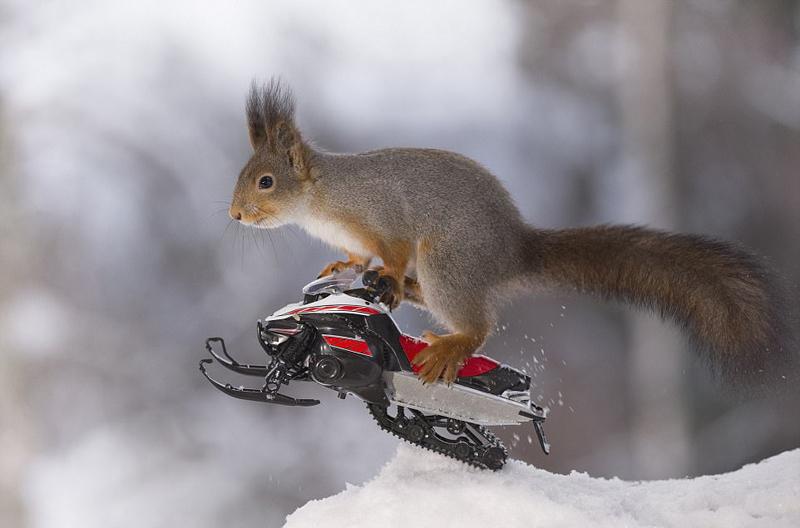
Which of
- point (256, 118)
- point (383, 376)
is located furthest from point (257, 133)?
point (383, 376)

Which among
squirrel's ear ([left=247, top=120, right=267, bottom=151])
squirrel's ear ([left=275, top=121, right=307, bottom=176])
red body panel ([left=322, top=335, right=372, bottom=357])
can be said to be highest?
squirrel's ear ([left=247, top=120, right=267, bottom=151])

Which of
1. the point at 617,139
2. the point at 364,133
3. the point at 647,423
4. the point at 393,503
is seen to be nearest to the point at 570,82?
the point at 617,139

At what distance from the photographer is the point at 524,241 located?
5.29 feet

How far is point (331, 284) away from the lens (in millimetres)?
1577

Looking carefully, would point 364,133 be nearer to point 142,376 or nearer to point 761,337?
point 142,376

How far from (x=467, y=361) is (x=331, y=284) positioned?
27 centimetres

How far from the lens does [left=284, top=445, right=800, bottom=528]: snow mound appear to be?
1.42 m

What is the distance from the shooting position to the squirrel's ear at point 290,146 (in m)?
1.63

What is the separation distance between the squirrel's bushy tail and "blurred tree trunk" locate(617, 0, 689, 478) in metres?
1.13

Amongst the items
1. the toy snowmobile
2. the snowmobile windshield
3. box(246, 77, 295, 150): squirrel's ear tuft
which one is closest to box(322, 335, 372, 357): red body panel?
the toy snowmobile

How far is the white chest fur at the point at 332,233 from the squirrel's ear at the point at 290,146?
90mm

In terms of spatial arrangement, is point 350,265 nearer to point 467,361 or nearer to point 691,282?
point 467,361

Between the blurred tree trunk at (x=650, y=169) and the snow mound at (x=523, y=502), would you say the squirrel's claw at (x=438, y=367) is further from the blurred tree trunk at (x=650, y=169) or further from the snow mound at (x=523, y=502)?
the blurred tree trunk at (x=650, y=169)

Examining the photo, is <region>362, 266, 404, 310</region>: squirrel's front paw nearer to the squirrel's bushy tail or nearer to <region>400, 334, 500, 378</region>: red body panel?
<region>400, 334, 500, 378</region>: red body panel
